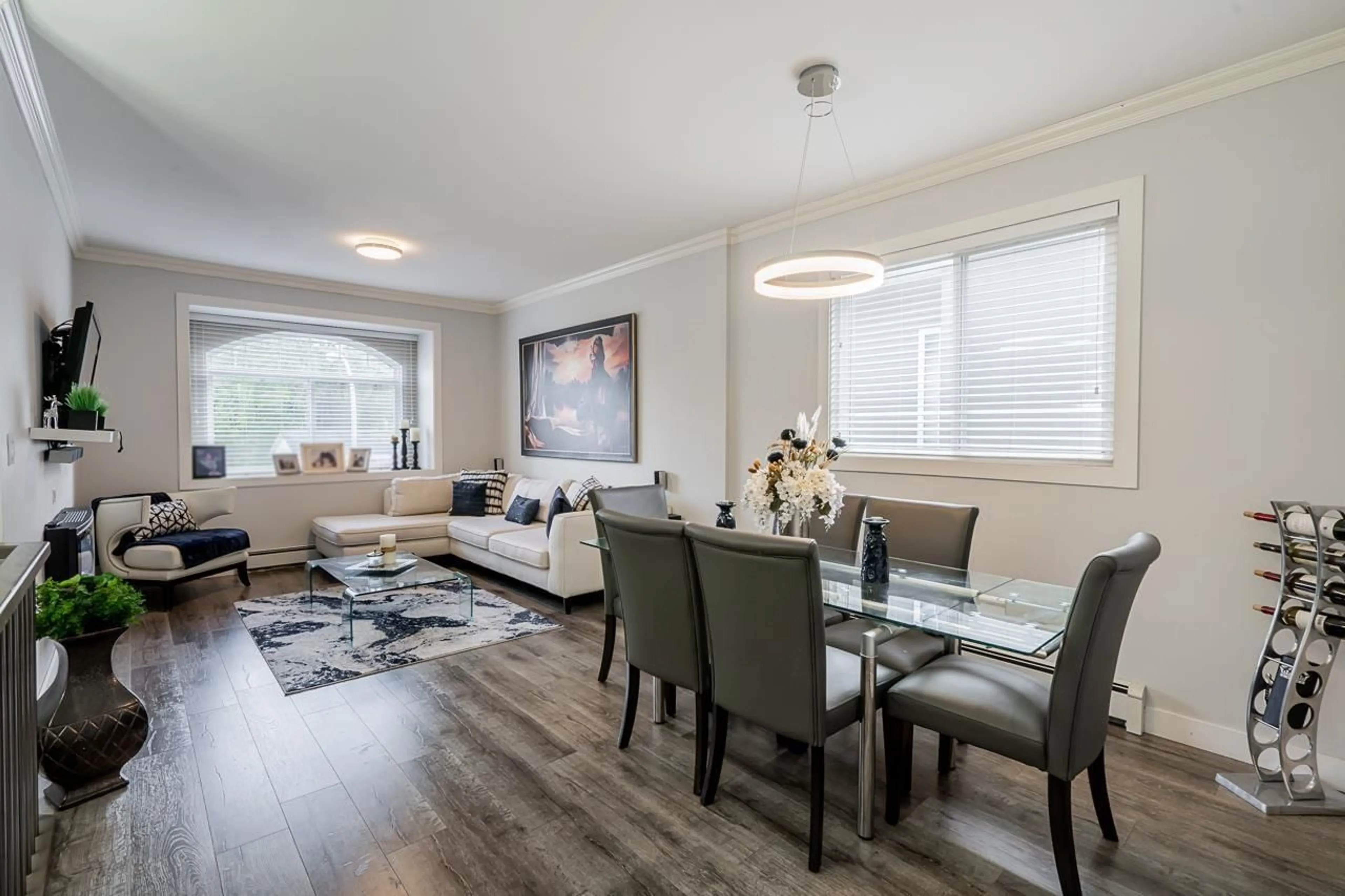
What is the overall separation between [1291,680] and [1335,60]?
220 centimetres

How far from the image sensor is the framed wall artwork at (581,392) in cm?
518

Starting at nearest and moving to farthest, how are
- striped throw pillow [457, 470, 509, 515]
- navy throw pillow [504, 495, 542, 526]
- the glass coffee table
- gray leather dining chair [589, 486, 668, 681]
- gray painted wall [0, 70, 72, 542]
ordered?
gray painted wall [0, 70, 72, 542] → gray leather dining chair [589, 486, 668, 681] → the glass coffee table → navy throw pillow [504, 495, 542, 526] → striped throw pillow [457, 470, 509, 515]

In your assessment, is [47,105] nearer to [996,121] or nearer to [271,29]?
[271,29]

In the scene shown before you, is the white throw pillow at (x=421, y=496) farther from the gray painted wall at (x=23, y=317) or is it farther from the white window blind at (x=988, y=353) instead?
the white window blind at (x=988, y=353)

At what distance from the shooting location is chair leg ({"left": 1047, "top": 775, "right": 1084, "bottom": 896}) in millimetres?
1637

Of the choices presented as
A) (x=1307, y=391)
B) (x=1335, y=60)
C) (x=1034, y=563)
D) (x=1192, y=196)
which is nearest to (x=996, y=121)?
(x=1192, y=196)

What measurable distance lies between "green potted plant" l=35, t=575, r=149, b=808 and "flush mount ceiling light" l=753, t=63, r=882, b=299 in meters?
2.64

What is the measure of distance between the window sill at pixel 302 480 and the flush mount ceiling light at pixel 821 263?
4849 mm

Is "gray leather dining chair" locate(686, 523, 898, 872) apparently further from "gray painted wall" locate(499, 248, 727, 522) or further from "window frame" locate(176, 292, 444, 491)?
"window frame" locate(176, 292, 444, 491)

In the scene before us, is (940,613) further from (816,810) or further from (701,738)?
(701,738)

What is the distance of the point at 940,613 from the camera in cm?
203

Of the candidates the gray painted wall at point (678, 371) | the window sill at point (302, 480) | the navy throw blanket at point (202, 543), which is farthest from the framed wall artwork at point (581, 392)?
the navy throw blanket at point (202, 543)

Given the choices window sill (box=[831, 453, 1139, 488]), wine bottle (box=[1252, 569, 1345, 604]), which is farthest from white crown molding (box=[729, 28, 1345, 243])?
wine bottle (box=[1252, 569, 1345, 604])

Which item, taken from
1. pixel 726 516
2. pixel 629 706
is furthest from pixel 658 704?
pixel 726 516
